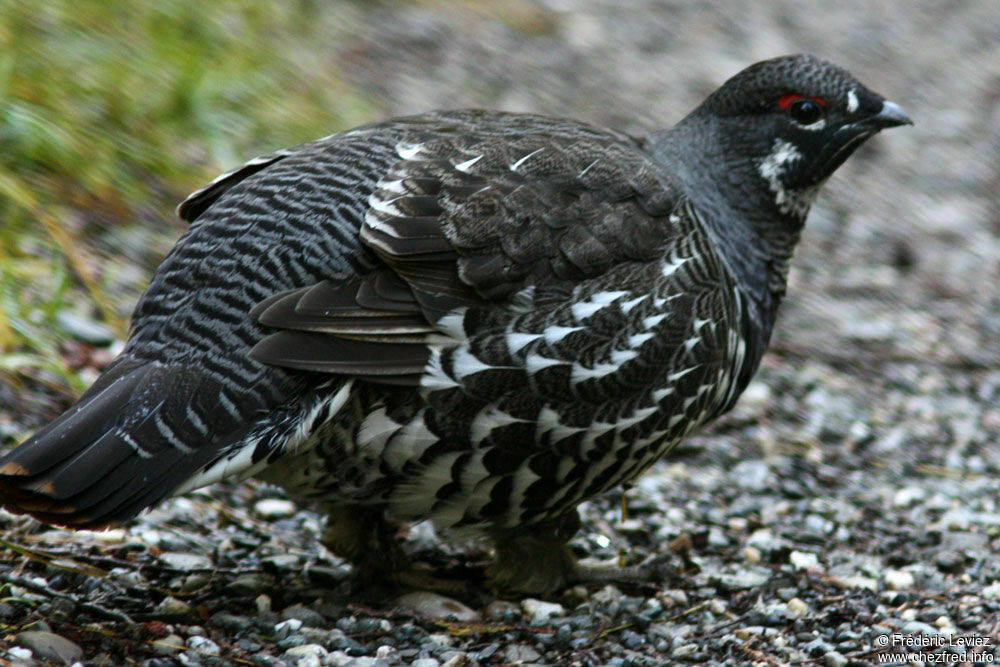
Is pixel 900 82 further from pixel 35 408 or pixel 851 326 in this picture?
pixel 35 408

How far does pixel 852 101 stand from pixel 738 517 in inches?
71.8

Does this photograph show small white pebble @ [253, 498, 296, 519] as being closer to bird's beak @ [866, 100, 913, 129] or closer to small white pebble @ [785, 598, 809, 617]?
small white pebble @ [785, 598, 809, 617]

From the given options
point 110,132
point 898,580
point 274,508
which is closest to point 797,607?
point 898,580

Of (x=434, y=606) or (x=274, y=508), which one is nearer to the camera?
(x=434, y=606)

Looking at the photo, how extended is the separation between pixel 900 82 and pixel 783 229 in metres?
7.05

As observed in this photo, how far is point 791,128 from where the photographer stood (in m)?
4.95

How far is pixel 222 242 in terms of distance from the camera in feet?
13.2

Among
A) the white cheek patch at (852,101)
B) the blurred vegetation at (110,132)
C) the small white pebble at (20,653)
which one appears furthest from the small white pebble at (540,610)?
the white cheek patch at (852,101)

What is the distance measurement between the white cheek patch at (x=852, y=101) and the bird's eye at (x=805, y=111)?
113 millimetres

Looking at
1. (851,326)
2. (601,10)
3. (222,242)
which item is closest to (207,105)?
(222,242)

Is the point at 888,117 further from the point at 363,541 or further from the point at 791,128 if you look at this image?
the point at 363,541

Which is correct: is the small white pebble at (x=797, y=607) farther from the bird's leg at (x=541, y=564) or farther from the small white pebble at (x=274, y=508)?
the small white pebble at (x=274, y=508)

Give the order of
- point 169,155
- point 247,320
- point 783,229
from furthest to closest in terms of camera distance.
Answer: point 169,155 < point 783,229 < point 247,320

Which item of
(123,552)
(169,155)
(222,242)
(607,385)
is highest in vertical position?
(169,155)
